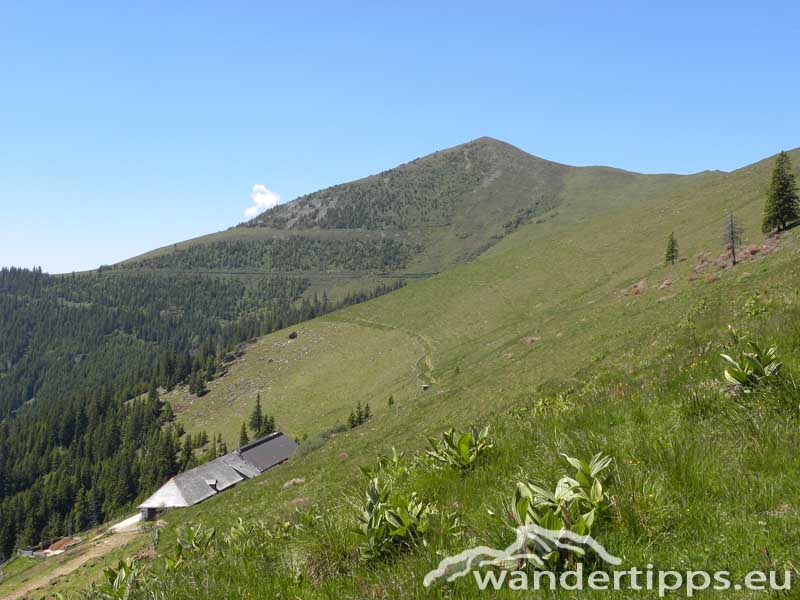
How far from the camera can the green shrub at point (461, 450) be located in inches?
270

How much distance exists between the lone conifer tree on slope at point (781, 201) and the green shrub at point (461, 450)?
58178 millimetres

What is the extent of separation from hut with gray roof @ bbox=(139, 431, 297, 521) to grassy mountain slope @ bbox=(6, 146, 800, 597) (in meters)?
7.08

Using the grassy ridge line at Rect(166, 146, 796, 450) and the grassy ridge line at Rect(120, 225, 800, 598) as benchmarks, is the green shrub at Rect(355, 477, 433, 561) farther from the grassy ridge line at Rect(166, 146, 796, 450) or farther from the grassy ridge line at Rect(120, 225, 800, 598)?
the grassy ridge line at Rect(166, 146, 796, 450)

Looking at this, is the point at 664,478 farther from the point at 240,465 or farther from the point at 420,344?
the point at 420,344

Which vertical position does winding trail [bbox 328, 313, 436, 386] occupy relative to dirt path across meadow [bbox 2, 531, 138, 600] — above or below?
above

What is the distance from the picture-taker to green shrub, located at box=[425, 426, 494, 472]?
686 centimetres

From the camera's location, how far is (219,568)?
5215 mm

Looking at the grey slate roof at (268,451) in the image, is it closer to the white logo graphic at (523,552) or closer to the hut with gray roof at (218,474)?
the hut with gray roof at (218,474)

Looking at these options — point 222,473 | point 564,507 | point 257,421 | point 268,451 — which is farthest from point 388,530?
point 257,421

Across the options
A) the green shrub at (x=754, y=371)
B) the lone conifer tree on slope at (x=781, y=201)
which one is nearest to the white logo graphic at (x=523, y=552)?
the green shrub at (x=754, y=371)

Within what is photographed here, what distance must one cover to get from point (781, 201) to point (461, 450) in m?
59.3

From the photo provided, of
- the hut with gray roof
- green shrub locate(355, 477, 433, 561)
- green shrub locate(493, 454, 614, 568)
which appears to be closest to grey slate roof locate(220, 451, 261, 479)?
the hut with gray roof

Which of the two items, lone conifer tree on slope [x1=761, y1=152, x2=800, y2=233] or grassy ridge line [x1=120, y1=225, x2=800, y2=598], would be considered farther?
lone conifer tree on slope [x1=761, y1=152, x2=800, y2=233]

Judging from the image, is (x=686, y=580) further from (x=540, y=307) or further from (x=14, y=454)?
(x=14, y=454)
